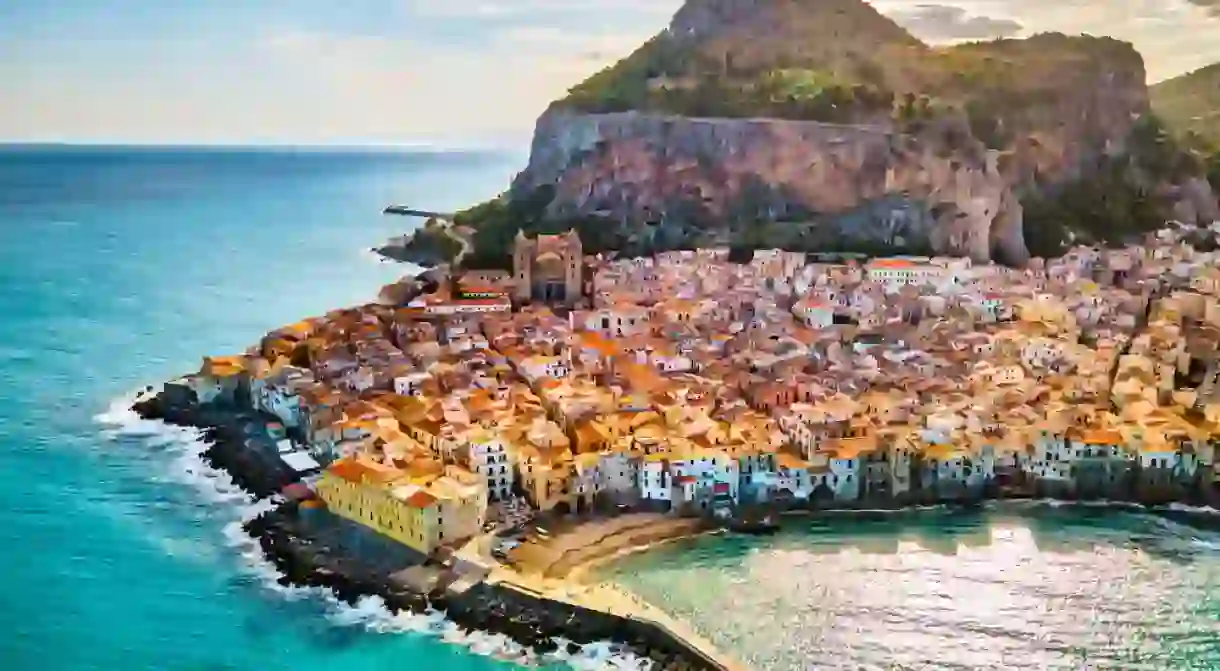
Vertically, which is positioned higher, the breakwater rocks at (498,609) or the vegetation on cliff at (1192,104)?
the vegetation on cliff at (1192,104)

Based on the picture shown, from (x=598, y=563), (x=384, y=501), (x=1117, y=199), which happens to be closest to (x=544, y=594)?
(x=598, y=563)

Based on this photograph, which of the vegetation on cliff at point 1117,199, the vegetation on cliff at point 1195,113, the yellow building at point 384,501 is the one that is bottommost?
the yellow building at point 384,501

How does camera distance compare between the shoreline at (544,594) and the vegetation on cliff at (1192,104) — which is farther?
the vegetation on cliff at (1192,104)

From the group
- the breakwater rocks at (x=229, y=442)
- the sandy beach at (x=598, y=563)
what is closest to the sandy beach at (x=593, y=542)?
the sandy beach at (x=598, y=563)

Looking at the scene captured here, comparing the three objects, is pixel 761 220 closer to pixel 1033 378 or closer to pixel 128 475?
pixel 1033 378

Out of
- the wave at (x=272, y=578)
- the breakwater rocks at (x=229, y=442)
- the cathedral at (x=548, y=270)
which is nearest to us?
the wave at (x=272, y=578)

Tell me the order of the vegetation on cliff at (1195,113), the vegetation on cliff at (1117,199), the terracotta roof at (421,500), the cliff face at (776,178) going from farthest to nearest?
the vegetation on cliff at (1195,113) → the vegetation on cliff at (1117,199) → the cliff face at (776,178) → the terracotta roof at (421,500)

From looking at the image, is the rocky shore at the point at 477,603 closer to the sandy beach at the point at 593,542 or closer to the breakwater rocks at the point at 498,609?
the breakwater rocks at the point at 498,609

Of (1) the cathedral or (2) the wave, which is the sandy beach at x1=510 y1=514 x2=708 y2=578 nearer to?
(2) the wave

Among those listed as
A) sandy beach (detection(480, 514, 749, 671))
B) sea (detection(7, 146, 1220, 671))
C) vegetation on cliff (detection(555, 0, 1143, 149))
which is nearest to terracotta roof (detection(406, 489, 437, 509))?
sandy beach (detection(480, 514, 749, 671))
